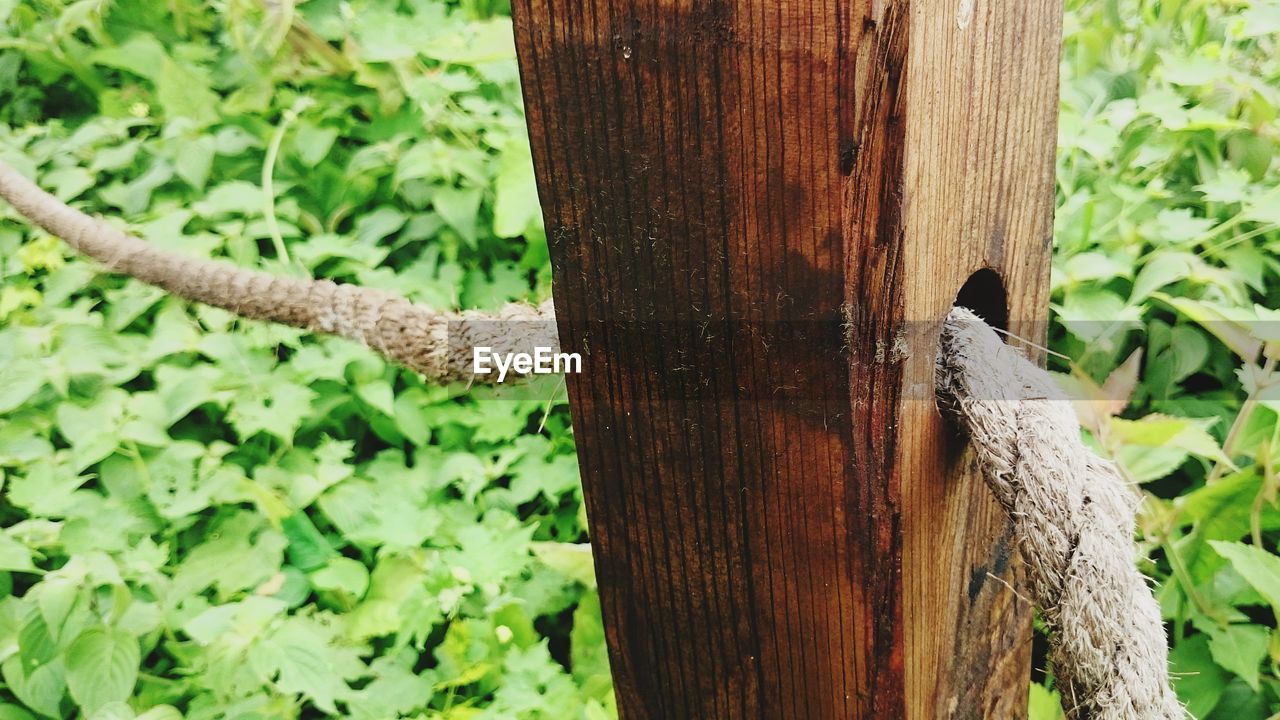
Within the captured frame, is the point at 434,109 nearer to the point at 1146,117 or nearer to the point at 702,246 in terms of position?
the point at 1146,117

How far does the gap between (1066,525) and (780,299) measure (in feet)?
1.24

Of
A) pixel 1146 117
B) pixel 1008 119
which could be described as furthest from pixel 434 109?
pixel 1008 119

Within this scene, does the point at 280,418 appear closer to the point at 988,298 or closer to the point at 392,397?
the point at 392,397

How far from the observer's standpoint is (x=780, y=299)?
0.78 metres

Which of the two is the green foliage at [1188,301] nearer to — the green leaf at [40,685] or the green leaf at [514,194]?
the green leaf at [514,194]

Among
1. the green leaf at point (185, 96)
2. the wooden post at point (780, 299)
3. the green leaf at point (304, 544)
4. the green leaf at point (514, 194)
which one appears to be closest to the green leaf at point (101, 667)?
the green leaf at point (304, 544)

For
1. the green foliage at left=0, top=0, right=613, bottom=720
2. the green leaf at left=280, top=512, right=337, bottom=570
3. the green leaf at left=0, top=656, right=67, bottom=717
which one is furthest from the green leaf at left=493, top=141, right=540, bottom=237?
the green leaf at left=0, top=656, right=67, bottom=717

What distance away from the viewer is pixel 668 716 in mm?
1066

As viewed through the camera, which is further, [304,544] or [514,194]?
[514,194]

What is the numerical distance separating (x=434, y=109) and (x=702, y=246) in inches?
94.6

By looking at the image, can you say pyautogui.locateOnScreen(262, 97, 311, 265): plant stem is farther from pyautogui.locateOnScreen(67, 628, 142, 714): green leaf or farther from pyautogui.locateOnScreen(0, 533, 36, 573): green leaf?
pyautogui.locateOnScreen(67, 628, 142, 714): green leaf

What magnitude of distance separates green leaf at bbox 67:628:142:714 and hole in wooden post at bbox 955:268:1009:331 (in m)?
1.68

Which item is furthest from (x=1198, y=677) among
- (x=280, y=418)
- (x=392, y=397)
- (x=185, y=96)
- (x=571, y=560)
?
(x=185, y=96)

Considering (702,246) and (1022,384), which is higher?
(702,246)
